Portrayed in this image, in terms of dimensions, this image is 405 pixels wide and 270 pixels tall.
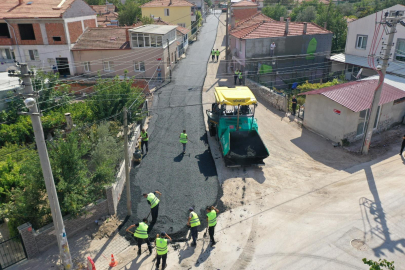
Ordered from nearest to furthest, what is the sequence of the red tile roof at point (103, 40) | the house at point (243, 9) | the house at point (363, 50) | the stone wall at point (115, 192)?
1. the stone wall at point (115, 192)
2. the house at point (363, 50)
3. the red tile roof at point (103, 40)
4. the house at point (243, 9)

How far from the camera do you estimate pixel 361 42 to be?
28.9 meters

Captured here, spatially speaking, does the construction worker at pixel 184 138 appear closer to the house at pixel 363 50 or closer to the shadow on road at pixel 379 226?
the shadow on road at pixel 379 226

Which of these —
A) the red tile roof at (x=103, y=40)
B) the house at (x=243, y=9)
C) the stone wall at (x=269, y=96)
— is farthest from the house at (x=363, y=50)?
the house at (x=243, y=9)

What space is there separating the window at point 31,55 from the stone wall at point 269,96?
20.2 m

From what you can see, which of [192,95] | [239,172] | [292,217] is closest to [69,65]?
[192,95]

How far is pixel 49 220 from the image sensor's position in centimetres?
1126

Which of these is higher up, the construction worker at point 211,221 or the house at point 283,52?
the house at point 283,52

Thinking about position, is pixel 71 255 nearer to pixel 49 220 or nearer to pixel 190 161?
pixel 49 220

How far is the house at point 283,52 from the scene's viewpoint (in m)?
29.1

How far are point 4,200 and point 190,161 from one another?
7.97 m

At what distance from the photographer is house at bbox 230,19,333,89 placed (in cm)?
2912

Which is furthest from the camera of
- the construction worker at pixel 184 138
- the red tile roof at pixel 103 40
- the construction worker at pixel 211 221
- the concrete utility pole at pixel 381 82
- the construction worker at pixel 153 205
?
the red tile roof at pixel 103 40

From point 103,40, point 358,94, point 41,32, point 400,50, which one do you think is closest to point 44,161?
point 358,94

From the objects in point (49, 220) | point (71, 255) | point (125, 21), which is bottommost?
point (71, 255)
